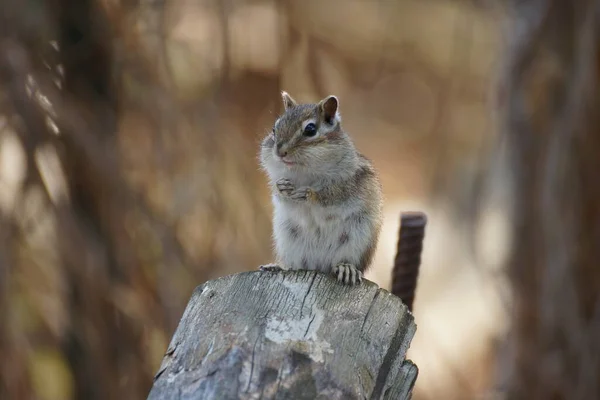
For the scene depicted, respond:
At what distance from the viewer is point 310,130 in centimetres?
260

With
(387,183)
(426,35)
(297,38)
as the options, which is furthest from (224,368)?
(426,35)

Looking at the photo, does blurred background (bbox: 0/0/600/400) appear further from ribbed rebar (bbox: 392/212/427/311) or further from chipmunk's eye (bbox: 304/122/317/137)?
ribbed rebar (bbox: 392/212/427/311)

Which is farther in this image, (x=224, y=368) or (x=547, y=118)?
(x=547, y=118)

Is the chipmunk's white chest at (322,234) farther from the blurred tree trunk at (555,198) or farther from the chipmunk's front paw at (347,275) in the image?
the blurred tree trunk at (555,198)

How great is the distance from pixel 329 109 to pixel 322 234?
0.38 m

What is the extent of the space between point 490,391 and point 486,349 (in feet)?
2.40

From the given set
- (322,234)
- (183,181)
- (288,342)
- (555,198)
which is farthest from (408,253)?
(555,198)

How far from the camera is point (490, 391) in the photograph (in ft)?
16.4

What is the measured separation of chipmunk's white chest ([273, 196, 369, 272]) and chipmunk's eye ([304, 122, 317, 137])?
0.21 meters

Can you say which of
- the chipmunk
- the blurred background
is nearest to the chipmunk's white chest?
the chipmunk

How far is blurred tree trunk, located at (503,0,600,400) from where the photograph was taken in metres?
4.51

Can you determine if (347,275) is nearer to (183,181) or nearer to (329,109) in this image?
(329,109)

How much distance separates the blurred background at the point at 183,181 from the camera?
3.54m

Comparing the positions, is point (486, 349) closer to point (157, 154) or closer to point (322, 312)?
point (157, 154)
